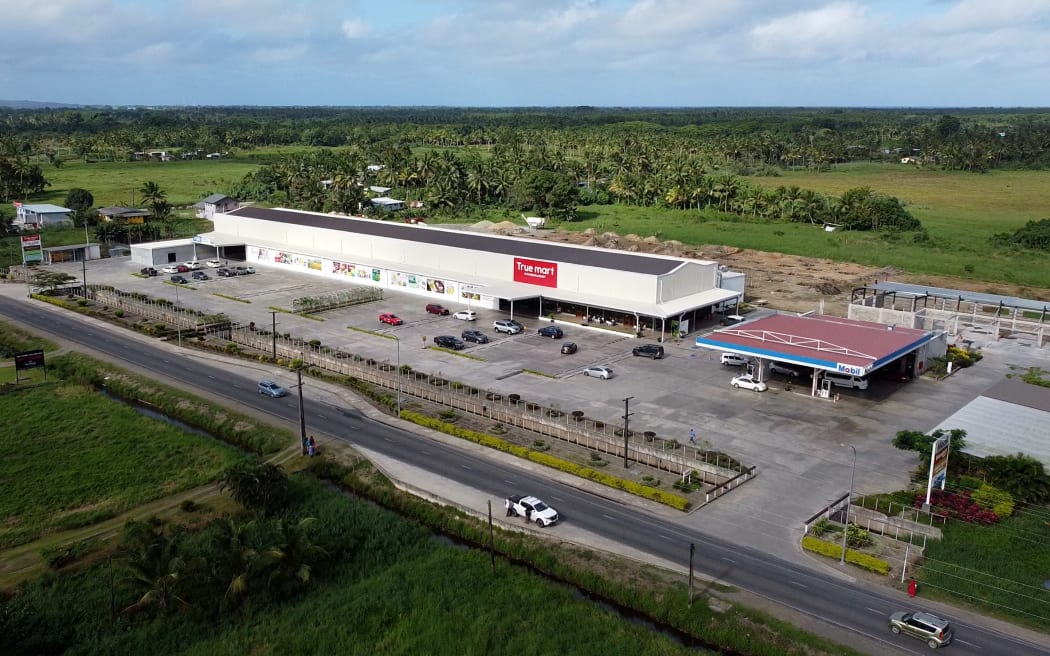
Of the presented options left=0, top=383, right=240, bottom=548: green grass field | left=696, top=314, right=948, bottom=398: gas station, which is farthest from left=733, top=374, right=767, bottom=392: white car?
left=0, top=383, right=240, bottom=548: green grass field

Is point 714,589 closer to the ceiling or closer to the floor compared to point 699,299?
closer to the floor

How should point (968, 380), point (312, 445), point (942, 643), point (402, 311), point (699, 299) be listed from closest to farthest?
point (942, 643) → point (312, 445) → point (968, 380) → point (699, 299) → point (402, 311)

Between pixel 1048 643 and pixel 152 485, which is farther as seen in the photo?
pixel 152 485

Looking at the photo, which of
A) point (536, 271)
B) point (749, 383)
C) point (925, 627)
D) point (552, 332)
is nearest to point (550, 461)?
point (749, 383)

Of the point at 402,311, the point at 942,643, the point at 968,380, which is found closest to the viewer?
the point at 942,643

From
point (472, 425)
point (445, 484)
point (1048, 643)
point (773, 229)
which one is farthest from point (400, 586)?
point (773, 229)

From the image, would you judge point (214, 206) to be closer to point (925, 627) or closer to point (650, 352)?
point (650, 352)

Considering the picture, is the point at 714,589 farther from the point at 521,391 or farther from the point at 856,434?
the point at 521,391
